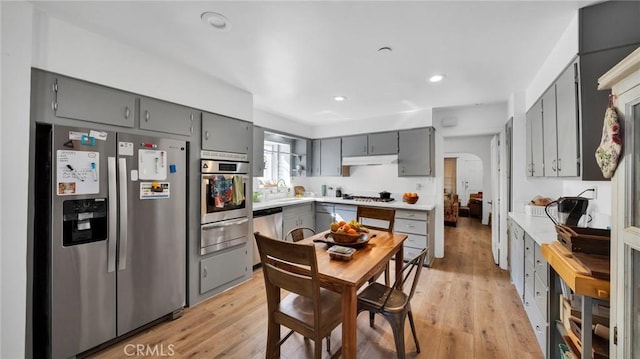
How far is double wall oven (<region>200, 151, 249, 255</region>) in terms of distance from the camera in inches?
102

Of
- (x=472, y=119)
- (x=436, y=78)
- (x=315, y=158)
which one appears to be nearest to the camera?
(x=436, y=78)

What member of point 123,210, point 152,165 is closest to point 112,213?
point 123,210

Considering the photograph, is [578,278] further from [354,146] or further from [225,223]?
[354,146]

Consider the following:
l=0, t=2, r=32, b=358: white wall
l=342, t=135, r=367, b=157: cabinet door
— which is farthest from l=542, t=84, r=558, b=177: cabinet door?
l=0, t=2, r=32, b=358: white wall

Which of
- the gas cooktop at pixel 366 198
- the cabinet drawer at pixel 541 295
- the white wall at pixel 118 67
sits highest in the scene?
the white wall at pixel 118 67

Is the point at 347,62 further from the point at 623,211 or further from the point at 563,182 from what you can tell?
the point at 563,182

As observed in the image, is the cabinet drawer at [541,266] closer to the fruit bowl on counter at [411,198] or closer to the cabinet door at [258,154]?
the fruit bowl on counter at [411,198]

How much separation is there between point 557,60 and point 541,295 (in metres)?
1.85

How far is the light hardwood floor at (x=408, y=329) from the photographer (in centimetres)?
186

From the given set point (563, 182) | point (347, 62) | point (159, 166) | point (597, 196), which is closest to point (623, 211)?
point (597, 196)

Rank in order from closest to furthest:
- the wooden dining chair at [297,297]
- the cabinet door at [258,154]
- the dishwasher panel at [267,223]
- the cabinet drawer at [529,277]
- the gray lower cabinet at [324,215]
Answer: the wooden dining chair at [297,297] < the cabinet drawer at [529,277] < the dishwasher panel at [267,223] < the cabinet door at [258,154] < the gray lower cabinet at [324,215]

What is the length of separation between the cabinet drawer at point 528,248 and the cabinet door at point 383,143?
226cm

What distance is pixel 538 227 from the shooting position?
2.18 meters

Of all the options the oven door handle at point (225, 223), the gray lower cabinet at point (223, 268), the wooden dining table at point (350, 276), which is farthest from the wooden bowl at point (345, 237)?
the gray lower cabinet at point (223, 268)
